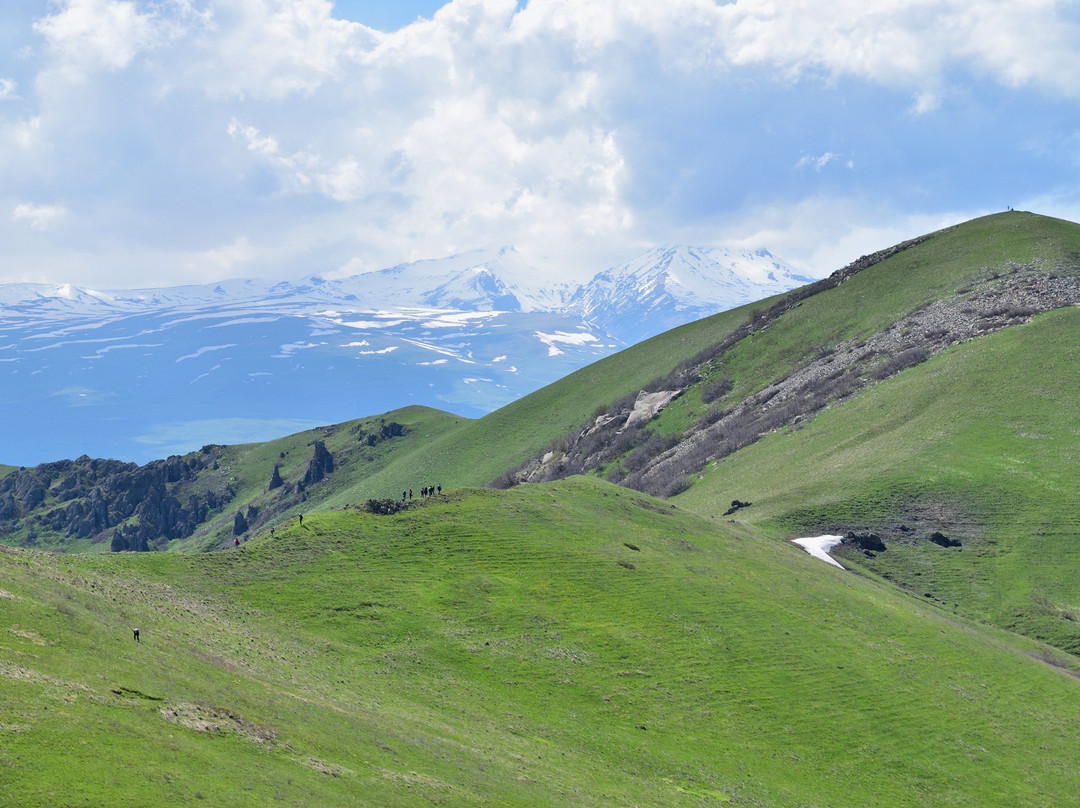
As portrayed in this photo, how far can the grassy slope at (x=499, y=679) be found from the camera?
25359 millimetres

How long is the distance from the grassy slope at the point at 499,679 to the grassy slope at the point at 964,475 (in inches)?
442

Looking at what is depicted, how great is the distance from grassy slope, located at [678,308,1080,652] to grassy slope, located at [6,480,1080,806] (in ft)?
36.8

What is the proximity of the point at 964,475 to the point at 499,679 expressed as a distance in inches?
2613

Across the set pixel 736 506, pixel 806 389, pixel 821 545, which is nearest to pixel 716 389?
pixel 806 389

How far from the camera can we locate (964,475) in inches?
3406

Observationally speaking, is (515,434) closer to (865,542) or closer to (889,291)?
(889,291)

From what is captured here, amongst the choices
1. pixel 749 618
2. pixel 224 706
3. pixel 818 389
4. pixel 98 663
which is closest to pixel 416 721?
pixel 224 706

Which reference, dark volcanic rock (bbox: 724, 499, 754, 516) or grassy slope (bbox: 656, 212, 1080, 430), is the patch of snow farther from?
grassy slope (bbox: 656, 212, 1080, 430)

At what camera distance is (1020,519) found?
80.8 metres

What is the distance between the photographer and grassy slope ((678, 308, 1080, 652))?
7556 cm

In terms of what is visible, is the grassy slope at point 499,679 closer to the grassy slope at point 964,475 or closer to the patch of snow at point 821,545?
the grassy slope at point 964,475

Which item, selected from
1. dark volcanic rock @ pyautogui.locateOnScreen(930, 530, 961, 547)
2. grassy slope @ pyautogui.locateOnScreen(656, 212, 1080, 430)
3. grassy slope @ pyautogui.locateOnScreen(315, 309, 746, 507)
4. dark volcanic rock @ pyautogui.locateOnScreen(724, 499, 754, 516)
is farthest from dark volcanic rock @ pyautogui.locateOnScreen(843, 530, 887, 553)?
grassy slope @ pyautogui.locateOnScreen(315, 309, 746, 507)

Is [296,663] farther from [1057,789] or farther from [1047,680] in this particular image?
[1047,680]

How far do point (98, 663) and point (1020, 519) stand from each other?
271ft
